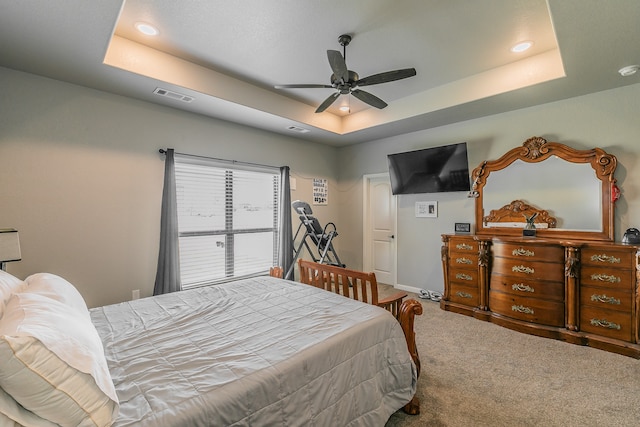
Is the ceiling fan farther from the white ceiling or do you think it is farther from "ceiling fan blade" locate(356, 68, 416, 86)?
the white ceiling

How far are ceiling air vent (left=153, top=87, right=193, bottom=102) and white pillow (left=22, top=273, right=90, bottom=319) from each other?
6.88ft

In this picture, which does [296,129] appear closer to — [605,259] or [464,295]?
[464,295]

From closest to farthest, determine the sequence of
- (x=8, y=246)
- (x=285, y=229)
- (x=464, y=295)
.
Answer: (x=8, y=246)
(x=464, y=295)
(x=285, y=229)

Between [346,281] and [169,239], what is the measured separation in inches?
86.5

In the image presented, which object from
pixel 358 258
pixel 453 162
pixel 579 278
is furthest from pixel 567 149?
pixel 358 258

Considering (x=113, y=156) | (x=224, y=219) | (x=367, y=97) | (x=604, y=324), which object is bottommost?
(x=604, y=324)

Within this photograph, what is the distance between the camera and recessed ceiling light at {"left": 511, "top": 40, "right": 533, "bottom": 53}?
256 cm

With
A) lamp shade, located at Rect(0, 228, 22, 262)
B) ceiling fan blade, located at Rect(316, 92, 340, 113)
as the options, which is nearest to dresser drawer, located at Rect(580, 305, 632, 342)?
ceiling fan blade, located at Rect(316, 92, 340, 113)

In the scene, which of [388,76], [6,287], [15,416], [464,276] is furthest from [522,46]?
[6,287]

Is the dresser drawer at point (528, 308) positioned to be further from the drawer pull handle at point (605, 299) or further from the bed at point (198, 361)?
the bed at point (198, 361)

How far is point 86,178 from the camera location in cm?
285

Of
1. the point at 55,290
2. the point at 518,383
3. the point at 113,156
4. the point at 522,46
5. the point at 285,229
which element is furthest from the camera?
the point at 285,229

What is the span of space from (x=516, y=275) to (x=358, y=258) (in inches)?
104

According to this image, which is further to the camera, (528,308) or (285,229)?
(285,229)
